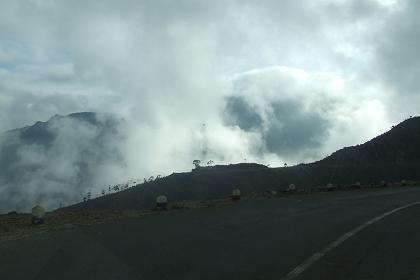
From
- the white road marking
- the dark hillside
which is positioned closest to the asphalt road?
the white road marking

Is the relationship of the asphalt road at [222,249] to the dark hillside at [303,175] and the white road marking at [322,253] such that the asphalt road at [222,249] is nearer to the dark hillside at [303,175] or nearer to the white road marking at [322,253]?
the white road marking at [322,253]

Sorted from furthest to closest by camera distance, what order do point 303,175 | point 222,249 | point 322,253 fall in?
1. point 303,175
2. point 222,249
3. point 322,253

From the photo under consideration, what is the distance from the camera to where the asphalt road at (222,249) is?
8.80m

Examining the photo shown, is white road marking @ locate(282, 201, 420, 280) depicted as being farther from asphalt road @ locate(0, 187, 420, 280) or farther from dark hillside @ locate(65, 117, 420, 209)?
dark hillside @ locate(65, 117, 420, 209)

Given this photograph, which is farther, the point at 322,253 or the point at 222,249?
the point at 222,249

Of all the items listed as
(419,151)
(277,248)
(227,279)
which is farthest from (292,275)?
(419,151)

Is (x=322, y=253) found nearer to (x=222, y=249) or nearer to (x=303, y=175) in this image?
(x=222, y=249)

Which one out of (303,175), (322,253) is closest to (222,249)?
(322,253)

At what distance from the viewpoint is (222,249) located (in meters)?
10.7

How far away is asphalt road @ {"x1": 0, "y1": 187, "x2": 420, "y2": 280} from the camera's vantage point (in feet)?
28.9

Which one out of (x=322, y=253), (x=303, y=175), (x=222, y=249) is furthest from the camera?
(x=303, y=175)

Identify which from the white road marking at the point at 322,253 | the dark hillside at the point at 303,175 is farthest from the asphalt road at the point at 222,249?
the dark hillside at the point at 303,175

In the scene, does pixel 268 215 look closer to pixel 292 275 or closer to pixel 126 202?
pixel 292 275

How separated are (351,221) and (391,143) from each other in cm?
11356
